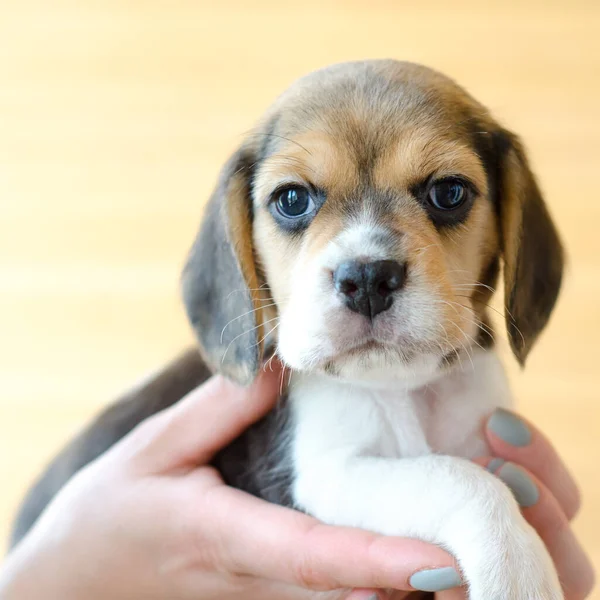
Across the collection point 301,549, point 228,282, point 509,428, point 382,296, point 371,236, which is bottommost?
point 301,549

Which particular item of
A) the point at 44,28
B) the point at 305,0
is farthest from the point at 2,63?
the point at 305,0

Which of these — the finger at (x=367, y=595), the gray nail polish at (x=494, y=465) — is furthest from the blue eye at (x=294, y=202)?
the finger at (x=367, y=595)

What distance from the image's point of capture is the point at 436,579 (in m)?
1.90

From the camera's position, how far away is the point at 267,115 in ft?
8.29

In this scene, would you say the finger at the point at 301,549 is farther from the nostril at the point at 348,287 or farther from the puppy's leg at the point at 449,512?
the nostril at the point at 348,287

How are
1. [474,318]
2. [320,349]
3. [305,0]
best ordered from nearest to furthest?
[320,349]
[474,318]
[305,0]

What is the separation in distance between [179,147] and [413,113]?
2.78 metres

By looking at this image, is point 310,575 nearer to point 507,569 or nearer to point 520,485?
point 507,569

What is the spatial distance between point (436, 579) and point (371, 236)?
893 mm

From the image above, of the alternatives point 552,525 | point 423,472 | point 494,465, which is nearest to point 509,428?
point 494,465

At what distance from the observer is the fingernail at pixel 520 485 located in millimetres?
2342

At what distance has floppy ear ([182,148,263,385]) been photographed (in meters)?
2.33

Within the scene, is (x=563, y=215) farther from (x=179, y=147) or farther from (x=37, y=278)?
(x=37, y=278)

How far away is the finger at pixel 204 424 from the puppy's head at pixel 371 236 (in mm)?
135
